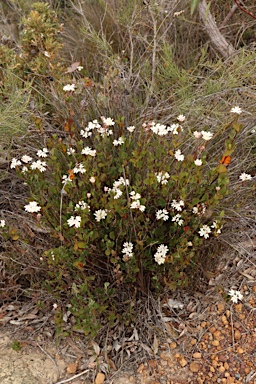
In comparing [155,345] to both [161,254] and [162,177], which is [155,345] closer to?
[161,254]

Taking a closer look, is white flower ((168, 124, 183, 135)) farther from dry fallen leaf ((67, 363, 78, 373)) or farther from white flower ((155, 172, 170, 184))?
dry fallen leaf ((67, 363, 78, 373))

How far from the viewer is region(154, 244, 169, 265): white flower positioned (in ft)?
5.99

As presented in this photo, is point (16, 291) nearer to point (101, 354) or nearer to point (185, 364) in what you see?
point (101, 354)

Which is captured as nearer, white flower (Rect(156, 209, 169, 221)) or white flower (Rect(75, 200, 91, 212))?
white flower (Rect(75, 200, 91, 212))

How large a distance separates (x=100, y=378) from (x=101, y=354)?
0.12 meters

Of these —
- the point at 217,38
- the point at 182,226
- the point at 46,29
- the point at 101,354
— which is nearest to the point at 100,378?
the point at 101,354

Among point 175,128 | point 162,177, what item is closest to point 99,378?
point 162,177

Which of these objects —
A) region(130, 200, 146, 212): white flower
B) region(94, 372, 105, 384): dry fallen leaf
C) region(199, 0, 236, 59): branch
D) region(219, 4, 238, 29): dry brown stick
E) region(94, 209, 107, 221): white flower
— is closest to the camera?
region(130, 200, 146, 212): white flower

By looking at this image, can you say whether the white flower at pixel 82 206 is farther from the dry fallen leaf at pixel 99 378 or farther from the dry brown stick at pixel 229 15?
the dry brown stick at pixel 229 15

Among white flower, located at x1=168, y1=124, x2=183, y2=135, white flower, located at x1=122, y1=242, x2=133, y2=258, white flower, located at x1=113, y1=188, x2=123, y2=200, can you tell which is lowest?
white flower, located at x1=122, y1=242, x2=133, y2=258

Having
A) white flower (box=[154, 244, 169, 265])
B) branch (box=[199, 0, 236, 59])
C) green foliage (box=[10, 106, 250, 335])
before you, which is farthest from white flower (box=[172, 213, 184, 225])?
branch (box=[199, 0, 236, 59])

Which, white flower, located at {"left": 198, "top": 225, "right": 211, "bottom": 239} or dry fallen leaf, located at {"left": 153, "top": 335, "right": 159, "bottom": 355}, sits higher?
white flower, located at {"left": 198, "top": 225, "right": 211, "bottom": 239}

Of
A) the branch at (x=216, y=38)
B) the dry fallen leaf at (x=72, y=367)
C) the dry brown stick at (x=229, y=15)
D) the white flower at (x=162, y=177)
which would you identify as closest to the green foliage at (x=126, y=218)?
the white flower at (x=162, y=177)

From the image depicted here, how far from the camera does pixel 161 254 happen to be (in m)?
1.86
